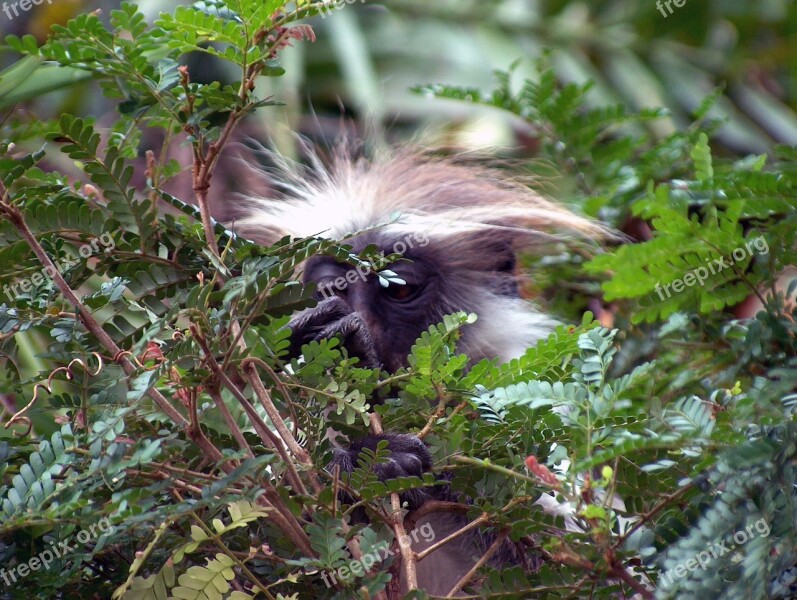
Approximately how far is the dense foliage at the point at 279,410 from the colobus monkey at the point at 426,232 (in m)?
0.95

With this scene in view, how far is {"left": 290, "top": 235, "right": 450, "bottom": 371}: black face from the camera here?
2.21m

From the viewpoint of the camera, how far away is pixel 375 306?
8.46 ft

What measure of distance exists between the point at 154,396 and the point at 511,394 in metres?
0.51

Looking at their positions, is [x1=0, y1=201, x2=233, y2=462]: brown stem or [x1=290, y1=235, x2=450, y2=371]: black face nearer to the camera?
[x1=0, y1=201, x2=233, y2=462]: brown stem

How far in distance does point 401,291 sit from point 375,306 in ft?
0.42
